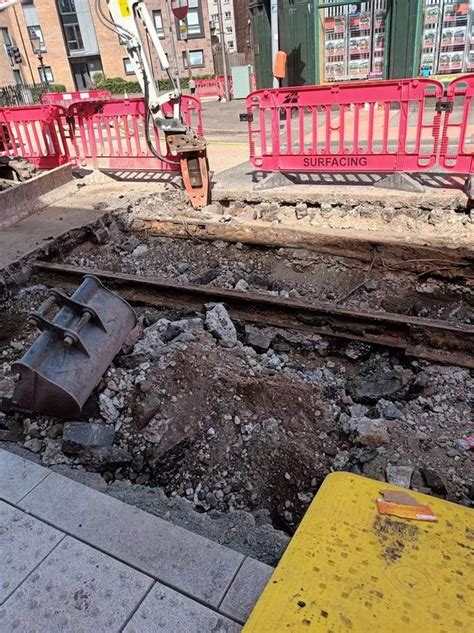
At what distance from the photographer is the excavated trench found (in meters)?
3.58

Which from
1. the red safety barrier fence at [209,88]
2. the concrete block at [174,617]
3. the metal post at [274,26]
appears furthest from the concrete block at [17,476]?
the red safety barrier fence at [209,88]

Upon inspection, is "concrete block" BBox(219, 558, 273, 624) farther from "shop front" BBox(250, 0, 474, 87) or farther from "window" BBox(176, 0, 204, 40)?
"window" BBox(176, 0, 204, 40)

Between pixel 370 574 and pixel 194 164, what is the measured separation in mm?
7349

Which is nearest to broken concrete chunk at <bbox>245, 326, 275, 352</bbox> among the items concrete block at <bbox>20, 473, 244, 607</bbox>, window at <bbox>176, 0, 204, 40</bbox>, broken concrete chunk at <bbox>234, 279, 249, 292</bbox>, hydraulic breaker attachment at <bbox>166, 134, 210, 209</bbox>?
broken concrete chunk at <bbox>234, 279, 249, 292</bbox>

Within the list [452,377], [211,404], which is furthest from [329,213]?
[211,404]

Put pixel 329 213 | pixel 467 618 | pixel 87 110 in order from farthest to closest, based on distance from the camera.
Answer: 1. pixel 87 110
2. pixel 329 213
3. pixel 467 618

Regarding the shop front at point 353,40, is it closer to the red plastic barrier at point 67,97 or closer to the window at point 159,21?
the red plastic barrier at point 67,97

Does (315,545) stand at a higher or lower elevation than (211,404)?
higher

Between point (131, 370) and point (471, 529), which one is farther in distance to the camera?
point (131, 370)

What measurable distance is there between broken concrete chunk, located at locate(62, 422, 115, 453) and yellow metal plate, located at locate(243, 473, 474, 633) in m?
1.94

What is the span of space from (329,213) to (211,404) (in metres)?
4.73

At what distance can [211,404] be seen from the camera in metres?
4.21

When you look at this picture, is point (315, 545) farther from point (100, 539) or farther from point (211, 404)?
point (211, 404)

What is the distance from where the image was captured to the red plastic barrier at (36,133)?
10305mm
